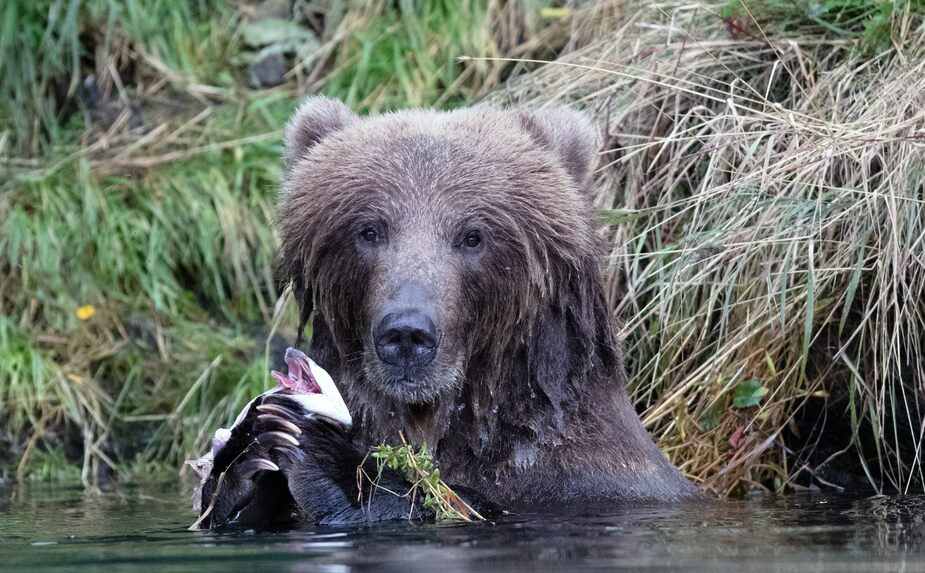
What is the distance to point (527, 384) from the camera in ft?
17.5

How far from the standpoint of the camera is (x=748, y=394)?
20.9 feet

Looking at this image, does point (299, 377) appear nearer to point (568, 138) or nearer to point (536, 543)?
point (536, 543)

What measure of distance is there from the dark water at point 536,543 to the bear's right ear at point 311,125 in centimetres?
148

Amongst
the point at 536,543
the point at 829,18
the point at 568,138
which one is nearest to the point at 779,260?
the point at 568,138

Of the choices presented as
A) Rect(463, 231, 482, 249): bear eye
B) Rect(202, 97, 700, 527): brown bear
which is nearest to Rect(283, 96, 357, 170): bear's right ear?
Rect(202, 97, 700, 527): brown bear

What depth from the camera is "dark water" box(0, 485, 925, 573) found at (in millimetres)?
3730

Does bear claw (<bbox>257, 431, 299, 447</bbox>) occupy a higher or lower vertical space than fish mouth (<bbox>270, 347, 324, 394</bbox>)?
lower

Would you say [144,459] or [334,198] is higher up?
[334,198]

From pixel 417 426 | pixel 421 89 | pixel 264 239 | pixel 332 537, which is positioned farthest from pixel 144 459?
pixel 332 537

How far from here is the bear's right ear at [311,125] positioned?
5707 mm

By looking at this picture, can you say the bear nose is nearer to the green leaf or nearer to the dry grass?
the dry grass

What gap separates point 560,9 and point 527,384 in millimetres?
4133

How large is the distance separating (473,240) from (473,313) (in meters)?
0.26

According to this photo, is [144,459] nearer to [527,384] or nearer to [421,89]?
[421,89]
